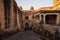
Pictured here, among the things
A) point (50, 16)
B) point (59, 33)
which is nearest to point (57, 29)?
point (59, 33)

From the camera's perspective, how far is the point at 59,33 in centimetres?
1321

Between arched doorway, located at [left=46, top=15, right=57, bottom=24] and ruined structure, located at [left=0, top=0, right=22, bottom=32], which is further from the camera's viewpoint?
arched doorway, located at [left=46, top=15, right=57, bottom=24]

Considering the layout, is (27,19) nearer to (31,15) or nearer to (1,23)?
(31,15)

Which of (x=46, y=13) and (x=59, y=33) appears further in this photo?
(x=46, y=13)

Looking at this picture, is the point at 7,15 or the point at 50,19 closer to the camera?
the point at 7,15

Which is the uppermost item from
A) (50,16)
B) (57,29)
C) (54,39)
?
(50,16)

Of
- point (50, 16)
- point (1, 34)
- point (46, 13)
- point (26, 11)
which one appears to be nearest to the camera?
point (1, 34)

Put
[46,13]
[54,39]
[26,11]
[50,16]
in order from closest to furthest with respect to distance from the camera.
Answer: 1. [54,39]
2. [46,13]
3. [50,16]
4. [26,11]

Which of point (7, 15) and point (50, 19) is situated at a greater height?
point (7, 15)

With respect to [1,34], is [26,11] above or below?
above

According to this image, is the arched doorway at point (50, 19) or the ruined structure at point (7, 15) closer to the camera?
the ruined structure at point (7, 15)

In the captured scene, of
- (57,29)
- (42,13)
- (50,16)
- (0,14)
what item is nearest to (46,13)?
(42,13)

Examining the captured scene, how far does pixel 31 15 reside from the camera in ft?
125

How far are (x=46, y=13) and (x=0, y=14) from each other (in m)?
13.1
